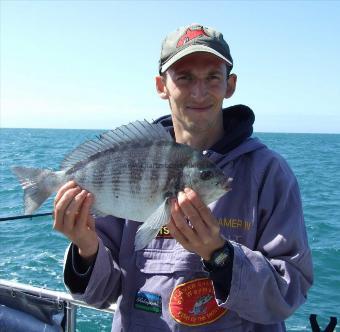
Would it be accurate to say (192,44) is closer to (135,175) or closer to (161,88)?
(161,88)

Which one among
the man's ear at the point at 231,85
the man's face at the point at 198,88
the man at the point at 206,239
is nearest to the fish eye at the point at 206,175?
the man at the point at 206,239

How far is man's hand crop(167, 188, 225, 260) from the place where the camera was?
226 centimetres

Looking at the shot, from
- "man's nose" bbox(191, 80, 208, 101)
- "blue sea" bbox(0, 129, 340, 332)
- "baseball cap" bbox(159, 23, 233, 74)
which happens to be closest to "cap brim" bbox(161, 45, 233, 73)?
"baseball cap" bbox(159, 23, 233, 74)

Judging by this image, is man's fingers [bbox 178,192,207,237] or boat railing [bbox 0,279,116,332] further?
boat railing [bbox 0,279,116,332]

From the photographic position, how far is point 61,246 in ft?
37.6

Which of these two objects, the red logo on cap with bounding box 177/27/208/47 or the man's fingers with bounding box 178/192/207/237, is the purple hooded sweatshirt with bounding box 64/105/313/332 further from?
the red logo on cap with bounding box 177/27/208/47

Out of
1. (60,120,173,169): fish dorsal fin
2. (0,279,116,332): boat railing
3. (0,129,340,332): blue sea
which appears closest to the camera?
(60,120,173,169): fish dorsal fin

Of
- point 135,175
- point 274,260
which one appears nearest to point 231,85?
point 135,175

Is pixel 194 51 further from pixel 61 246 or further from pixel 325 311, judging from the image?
pixel 61 246

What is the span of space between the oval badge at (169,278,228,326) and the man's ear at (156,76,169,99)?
1275 millimetres

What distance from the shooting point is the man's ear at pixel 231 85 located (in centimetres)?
302

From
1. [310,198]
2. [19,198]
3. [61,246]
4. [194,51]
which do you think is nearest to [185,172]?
[194,51]

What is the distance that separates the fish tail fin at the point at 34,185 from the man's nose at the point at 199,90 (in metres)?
1.01

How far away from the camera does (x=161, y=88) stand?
314 centimetres
